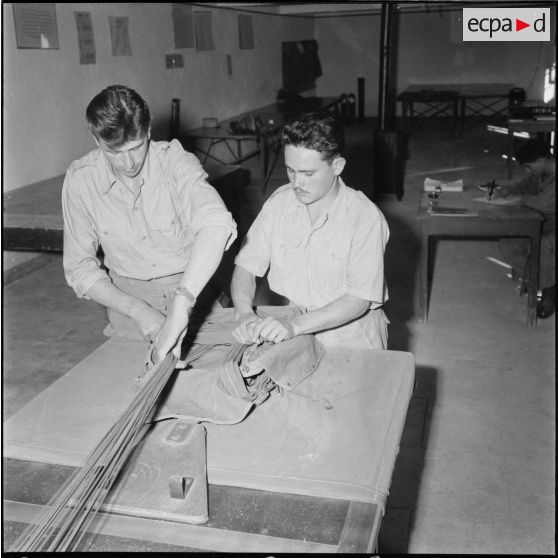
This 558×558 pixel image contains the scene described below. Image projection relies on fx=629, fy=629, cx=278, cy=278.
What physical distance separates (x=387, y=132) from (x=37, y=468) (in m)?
6.71

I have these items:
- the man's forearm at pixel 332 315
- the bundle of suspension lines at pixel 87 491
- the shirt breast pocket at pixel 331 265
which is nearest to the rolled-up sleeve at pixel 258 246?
the shirt breast pocket at pixel 331 265

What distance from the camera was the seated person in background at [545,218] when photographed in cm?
432

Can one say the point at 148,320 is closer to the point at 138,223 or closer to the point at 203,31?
the point at 138,223

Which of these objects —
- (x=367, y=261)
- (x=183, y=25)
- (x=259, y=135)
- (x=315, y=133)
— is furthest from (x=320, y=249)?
(x=183, y=25)

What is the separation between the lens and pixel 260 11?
11664 mm

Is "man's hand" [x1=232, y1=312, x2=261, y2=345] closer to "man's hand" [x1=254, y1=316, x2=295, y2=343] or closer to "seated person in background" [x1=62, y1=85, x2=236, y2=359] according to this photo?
"man's hand" [x1=254, y1=316, x2=295, y2=343]

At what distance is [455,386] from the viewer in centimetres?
358

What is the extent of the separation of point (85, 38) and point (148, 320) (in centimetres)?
508

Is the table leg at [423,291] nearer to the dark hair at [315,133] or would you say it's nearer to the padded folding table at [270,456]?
the dark hair at [315,133]

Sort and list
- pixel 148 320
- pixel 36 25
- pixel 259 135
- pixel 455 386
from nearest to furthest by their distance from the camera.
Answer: pixel 148 320
pixel 455 386
pixel 36 25
pixel 259 135

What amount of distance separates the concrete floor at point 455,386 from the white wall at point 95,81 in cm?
112

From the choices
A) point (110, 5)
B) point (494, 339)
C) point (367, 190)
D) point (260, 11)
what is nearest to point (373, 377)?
point (494, 339)

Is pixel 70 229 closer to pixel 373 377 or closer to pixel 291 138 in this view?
pixel 291 138

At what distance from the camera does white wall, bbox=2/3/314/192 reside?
204 inches
